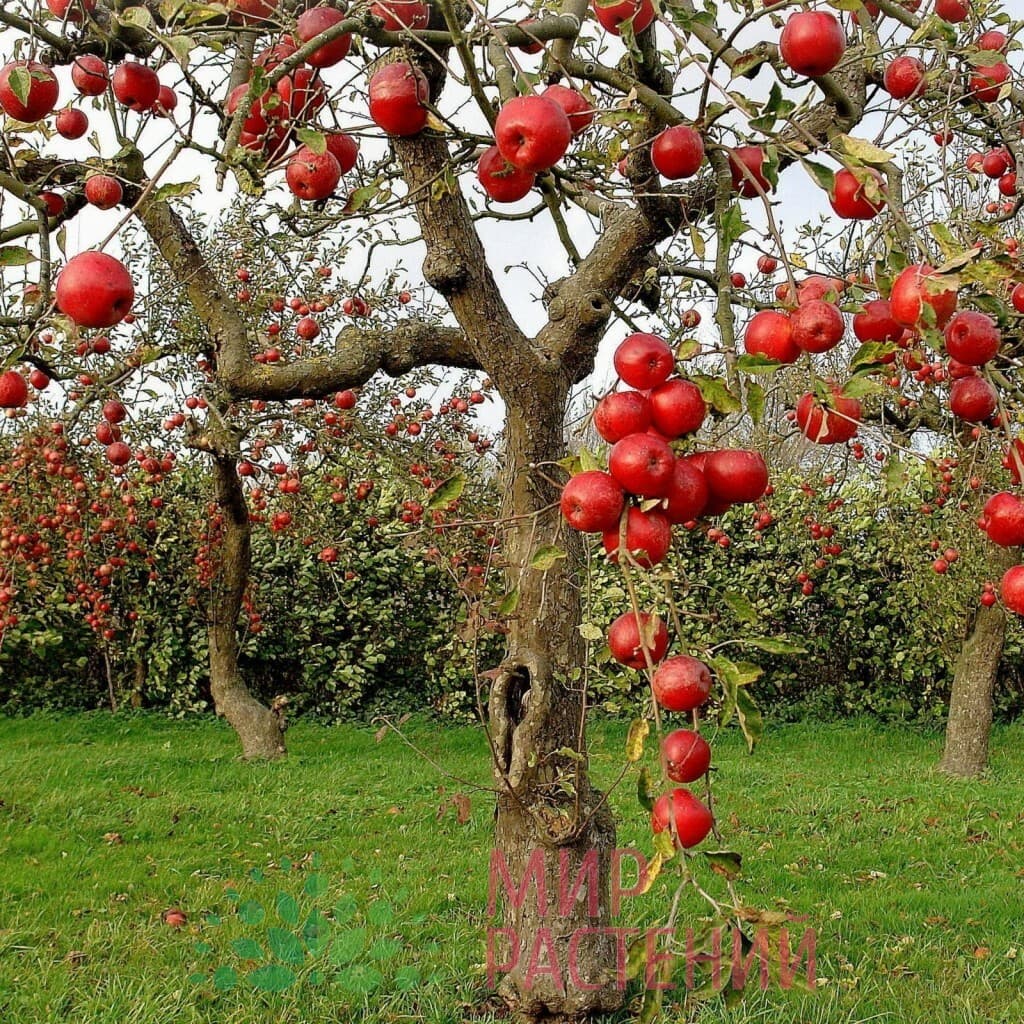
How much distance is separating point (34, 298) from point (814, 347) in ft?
5.19

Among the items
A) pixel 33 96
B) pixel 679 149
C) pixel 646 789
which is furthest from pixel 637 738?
pixel 33 96

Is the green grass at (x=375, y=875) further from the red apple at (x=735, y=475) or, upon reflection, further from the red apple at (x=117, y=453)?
the red apple at (x=735, y=475)

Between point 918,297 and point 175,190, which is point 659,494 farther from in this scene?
point 175,190

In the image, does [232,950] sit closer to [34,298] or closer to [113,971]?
[113,971]

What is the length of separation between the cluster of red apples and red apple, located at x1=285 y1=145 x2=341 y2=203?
74 cm

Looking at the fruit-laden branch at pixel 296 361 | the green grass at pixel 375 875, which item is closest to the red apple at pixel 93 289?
the fruit-laden branch at pixel 296 361

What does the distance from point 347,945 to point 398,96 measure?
9.47 feet

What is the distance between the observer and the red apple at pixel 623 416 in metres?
1.25

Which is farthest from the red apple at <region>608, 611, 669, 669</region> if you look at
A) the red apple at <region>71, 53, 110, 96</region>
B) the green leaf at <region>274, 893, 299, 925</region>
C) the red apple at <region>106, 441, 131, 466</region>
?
the red apple at <region>106, 441, 131, 466</region>

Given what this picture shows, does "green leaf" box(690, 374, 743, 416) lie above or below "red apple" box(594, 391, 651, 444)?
above

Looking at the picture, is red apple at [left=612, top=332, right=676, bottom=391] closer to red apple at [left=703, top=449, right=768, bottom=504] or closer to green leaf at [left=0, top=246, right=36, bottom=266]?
red apple at [left=703, top=449, right=768, bottom=504]

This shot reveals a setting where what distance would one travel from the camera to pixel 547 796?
299 centimetres

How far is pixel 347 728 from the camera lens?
8602mm

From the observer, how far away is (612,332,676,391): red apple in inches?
51.5
